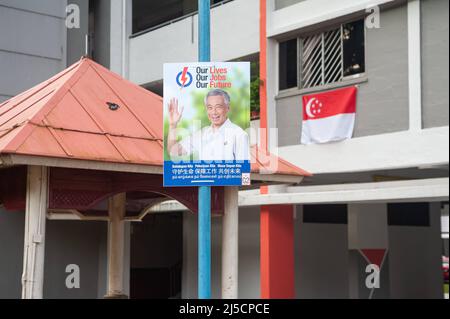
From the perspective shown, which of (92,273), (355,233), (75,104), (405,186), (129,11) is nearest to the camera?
(75,104)

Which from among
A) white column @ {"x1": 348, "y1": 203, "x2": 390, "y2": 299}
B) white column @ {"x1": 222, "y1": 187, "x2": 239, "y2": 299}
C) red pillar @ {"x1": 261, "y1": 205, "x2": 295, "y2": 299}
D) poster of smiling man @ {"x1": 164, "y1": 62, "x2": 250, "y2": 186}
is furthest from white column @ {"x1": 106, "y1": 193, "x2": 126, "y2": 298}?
white column @ {"x1": 348, "y1": 203, "x2": 390, "y2": 299}

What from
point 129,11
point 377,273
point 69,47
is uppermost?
point 129,11

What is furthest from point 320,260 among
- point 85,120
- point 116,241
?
point 85,120

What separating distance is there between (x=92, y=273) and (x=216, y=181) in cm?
1184

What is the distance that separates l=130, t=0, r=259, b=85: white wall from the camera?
840 inches

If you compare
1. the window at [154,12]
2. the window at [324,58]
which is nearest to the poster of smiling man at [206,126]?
the window at [324,58]

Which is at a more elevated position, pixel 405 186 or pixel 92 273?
pixel 405 186

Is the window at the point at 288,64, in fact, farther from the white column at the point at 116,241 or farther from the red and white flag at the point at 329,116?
the white column at the point at 116,241

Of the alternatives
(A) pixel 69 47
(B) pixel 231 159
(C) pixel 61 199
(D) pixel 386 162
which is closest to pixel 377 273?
(D) pixel 386 162

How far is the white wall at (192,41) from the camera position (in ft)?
70.0

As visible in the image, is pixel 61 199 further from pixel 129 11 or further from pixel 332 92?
pixel 129 11

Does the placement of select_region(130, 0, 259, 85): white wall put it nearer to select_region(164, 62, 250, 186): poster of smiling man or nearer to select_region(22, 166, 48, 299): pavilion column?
select_region(22, 166, 48, 299): pavilion column

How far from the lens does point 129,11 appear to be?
2634 centimetres

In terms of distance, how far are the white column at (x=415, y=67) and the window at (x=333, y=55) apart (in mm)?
1547
